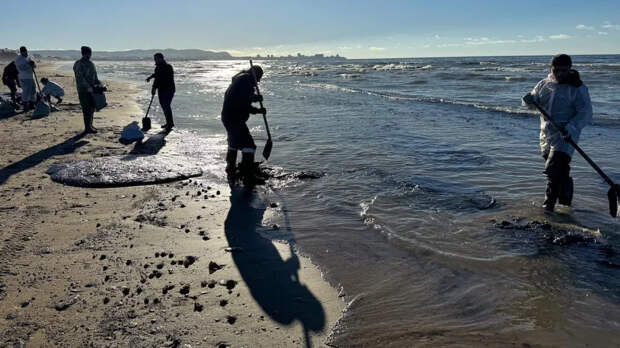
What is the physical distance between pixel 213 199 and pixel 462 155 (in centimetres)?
588

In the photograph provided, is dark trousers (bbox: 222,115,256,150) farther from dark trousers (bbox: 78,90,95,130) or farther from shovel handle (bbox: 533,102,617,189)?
dark trousers (bbox: 78,90,95,130)

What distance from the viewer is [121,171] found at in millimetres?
7383

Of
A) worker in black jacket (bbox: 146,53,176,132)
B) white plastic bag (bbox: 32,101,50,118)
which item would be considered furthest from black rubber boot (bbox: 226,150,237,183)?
white plastic bag (bbox: 32,101,50,118)

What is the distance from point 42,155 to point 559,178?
9252 mm

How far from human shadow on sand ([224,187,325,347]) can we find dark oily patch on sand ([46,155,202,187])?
6.69 feet

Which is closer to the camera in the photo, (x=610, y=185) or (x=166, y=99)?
(x=610, y=185)

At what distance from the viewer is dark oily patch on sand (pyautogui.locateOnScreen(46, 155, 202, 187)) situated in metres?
6.95

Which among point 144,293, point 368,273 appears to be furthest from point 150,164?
point 368,273

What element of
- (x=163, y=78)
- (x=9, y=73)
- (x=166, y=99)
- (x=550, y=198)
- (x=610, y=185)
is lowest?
(x=550, y=198)

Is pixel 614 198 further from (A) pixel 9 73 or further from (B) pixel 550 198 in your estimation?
(A) pixel 9 73

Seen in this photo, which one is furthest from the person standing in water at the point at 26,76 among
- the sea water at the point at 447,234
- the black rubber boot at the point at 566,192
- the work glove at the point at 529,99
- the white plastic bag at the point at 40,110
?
the black rubber boot at the point at 566,192

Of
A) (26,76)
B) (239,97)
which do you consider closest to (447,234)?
(239,97)

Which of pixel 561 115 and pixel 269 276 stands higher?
pixel 561 115

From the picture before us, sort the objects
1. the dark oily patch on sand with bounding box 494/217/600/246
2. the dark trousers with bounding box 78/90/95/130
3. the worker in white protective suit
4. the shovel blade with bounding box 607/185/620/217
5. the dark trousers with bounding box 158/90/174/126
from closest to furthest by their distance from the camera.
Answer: the dark oily patch on sand with bounding box 494/217/600/246
the shovel blade with bounding box 607/185/620/217
the worker in white protective suit
the dark trousers with bounding box 78/90/95/130
the dark trousers with bounding box 158/90/174/126
